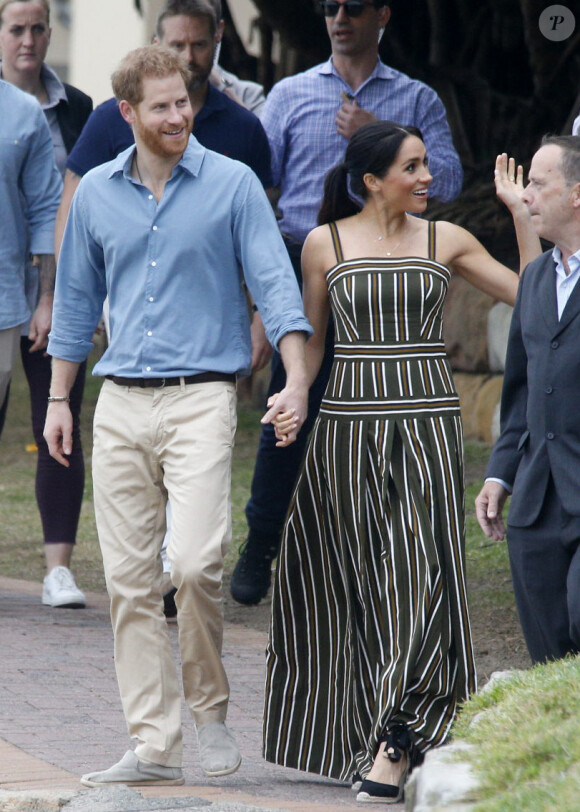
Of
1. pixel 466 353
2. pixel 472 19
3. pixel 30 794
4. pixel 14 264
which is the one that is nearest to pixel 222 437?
pixel 30 794

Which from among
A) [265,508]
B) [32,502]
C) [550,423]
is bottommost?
[32,502]

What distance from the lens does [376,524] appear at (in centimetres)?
461

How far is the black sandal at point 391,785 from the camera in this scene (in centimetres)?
433

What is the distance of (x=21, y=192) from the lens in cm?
661

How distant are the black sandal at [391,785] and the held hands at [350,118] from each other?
2698 mm

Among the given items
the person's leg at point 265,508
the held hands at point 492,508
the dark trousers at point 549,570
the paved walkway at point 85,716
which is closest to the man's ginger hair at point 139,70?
the held hands at point 492,508

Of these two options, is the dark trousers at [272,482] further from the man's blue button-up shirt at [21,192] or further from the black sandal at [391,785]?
the black sandal at [391,785]

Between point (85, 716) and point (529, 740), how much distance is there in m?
2.37

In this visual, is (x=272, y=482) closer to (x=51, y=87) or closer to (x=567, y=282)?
(x=51, y=87)

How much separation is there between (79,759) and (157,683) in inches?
20.8

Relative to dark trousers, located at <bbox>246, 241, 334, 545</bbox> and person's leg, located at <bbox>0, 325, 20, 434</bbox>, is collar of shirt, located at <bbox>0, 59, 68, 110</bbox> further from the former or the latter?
dark trousers, located at <bbox>246, 241, 334, 545</bbox>

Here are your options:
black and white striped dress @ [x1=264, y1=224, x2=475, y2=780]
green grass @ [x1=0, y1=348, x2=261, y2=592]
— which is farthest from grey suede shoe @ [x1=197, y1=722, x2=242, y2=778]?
green grass @ [x1=0, y1=348, x2=261, y2=592]

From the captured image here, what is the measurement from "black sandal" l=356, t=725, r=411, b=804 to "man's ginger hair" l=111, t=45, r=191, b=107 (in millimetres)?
1999

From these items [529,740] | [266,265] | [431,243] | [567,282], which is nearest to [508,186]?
[431,243]
